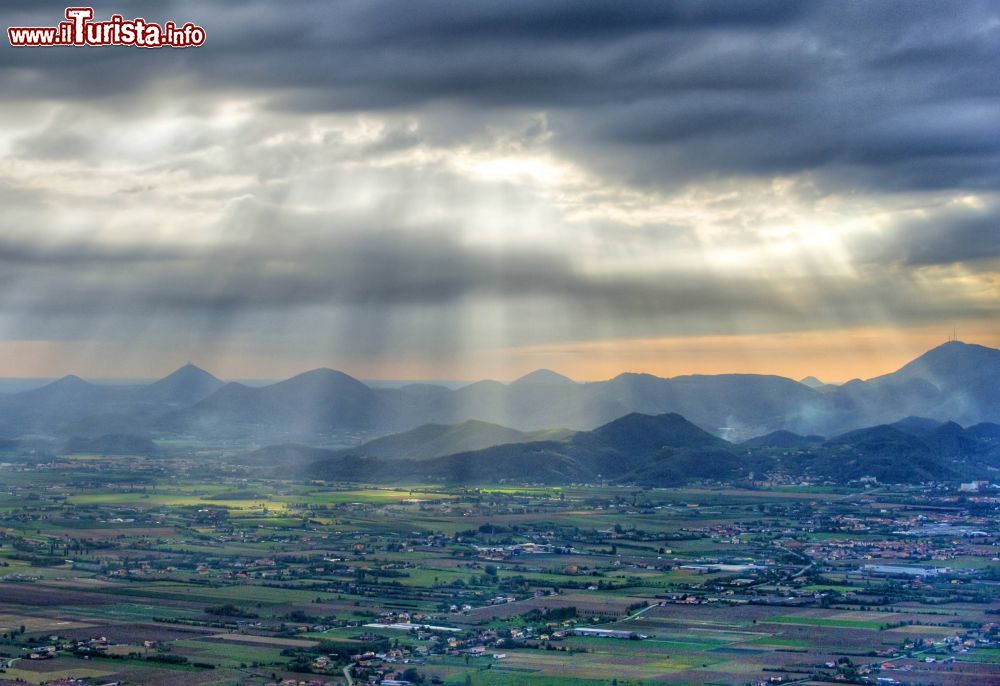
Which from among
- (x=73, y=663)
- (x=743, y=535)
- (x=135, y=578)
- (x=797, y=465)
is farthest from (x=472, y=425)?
(x=73, y=663)

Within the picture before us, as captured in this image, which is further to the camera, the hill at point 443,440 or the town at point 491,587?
the hill at point 443,440

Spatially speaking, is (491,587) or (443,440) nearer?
(491,587)

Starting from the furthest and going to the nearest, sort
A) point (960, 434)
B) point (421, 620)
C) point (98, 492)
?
point (960, 434) → point (98, 492) → point (421, 620)

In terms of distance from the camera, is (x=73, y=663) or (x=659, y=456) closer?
(x=73, y=663)

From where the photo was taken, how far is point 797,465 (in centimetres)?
16600

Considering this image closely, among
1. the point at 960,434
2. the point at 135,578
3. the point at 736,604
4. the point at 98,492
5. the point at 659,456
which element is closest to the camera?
the point at 736,604

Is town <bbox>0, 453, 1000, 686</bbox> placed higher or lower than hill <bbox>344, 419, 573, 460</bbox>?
lower

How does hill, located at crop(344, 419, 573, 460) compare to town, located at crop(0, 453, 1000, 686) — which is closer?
town, located at crop(0, 453, 1000, 686)

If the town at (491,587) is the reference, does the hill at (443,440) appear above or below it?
above

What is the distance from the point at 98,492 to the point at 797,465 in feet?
261

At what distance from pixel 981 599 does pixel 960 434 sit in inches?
4277

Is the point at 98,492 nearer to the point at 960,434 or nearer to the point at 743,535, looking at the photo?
the point at 743,535

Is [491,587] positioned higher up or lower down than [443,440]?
lower down

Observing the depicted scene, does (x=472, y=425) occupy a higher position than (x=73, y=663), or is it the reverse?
(x=472, y=425)
